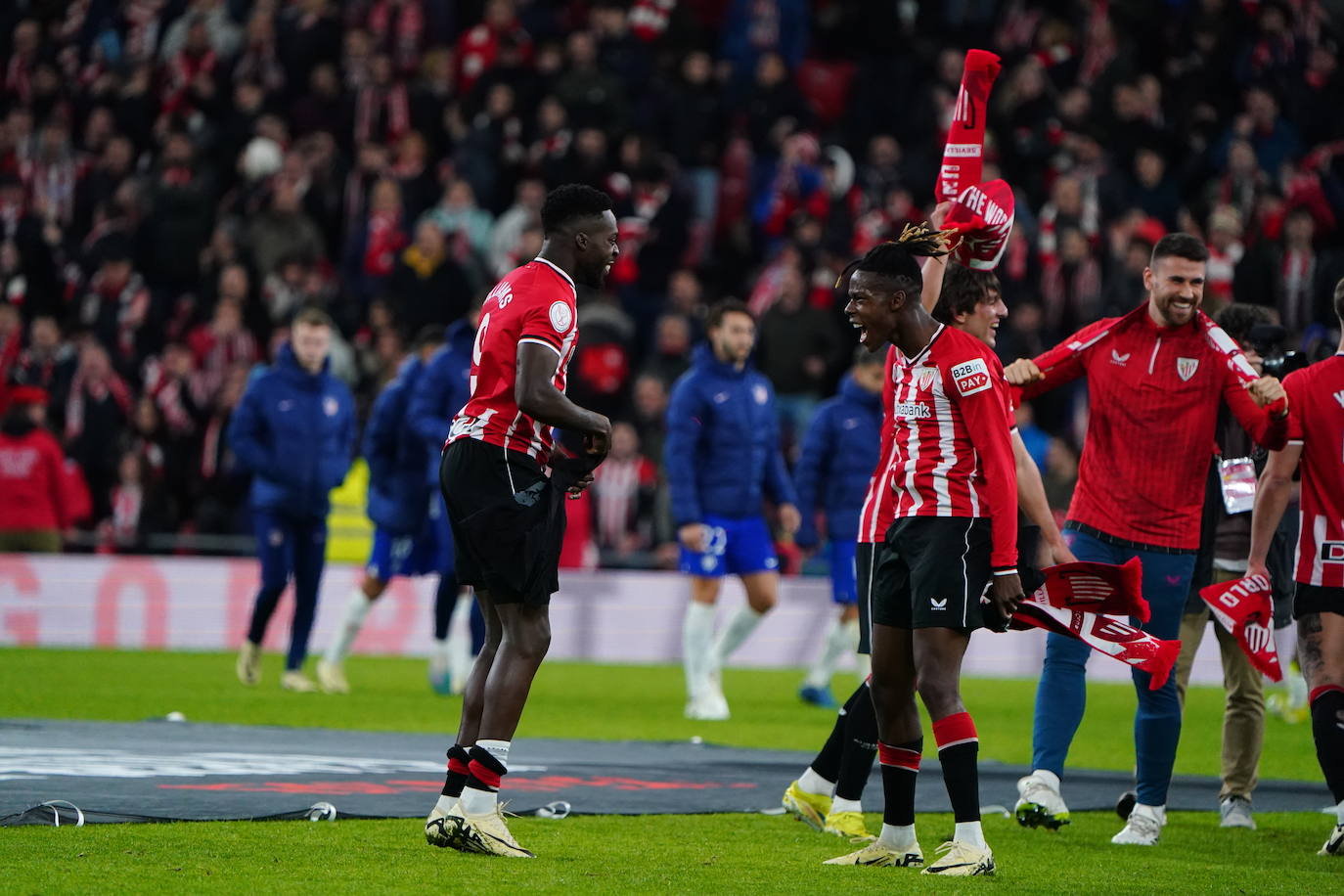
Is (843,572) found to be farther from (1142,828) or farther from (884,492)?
(884,492)

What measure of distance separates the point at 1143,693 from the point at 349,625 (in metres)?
7.58

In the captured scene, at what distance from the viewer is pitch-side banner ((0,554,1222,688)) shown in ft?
57.3

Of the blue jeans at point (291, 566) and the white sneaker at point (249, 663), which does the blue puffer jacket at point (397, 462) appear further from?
the white sneaker at point (249, 663)

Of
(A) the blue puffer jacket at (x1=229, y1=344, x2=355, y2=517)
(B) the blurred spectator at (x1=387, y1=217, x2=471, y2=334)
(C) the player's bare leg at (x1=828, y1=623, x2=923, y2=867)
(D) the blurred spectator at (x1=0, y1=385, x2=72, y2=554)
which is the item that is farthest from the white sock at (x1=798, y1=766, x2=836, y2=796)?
(B) the blurred spectator at (x1=387, y1=217, x2=471, y2=334)

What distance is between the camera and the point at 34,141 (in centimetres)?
2281

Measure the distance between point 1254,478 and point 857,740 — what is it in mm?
2542

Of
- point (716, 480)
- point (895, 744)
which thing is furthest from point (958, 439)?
point (716, 480)

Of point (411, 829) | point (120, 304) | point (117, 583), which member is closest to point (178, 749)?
point (411, 829)

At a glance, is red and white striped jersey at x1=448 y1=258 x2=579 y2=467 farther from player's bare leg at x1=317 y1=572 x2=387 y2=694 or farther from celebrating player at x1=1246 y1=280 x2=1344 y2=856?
player's bare leg at x1=317 y1=572 x2=387 y2=694

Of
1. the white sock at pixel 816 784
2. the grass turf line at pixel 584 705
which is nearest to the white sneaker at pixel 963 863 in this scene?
the white sock at pixel 816 784

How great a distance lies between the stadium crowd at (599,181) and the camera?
18375mm

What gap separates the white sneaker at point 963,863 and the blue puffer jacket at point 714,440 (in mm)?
6318

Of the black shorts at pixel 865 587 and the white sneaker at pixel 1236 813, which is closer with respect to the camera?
the black shorts at pixel 865 587

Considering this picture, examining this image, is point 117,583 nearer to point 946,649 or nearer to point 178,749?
point 178,749
